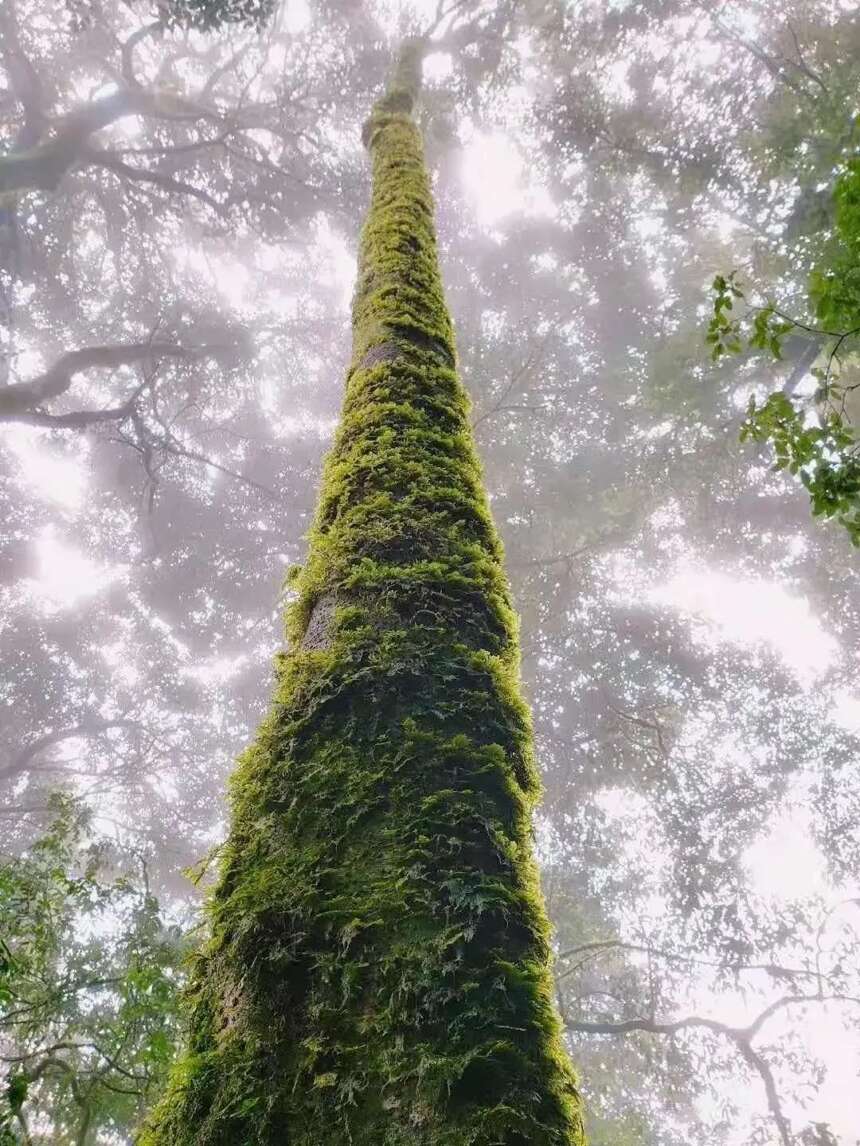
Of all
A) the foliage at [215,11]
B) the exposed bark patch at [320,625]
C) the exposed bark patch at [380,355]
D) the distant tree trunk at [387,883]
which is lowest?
the distant tree trunk at [387,883]

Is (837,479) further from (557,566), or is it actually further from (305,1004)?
(557,566)

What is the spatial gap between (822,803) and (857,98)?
555 inches

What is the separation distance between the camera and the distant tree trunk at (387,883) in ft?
3.32

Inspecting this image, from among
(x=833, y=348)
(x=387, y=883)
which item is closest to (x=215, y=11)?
(x=833, y=348)

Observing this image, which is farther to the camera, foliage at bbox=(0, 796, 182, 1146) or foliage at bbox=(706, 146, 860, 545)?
foliage at bbox=(0, 796, 182, 1146)

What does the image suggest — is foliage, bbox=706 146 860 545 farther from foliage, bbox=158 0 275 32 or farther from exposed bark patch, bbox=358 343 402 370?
foliage, bbox=158 0 275 32

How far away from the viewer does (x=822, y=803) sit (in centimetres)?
1667

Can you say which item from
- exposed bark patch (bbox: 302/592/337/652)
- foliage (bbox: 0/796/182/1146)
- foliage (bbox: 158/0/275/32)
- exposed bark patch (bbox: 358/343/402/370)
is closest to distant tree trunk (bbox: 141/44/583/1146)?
exposed bark patch (bbox: 302/592/337/652)

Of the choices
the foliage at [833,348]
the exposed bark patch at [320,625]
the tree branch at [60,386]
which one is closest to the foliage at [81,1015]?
the exposed bark patch at [320,625]

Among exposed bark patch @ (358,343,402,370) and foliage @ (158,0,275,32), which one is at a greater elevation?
foliage @ (158,0,275,32)

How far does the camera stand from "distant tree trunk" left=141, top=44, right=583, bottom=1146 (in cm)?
101

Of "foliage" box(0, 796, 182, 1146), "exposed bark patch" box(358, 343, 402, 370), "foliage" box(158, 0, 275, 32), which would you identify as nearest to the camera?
"exposed bark patch" box(358, 343, 402, 370)

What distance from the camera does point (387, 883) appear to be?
1.25 metres

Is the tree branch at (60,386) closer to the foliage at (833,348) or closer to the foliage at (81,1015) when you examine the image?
the foliage at (81,1015)
